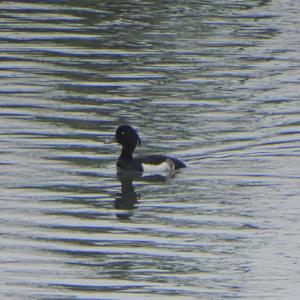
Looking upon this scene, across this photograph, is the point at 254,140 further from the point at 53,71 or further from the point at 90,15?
the point at 90,15

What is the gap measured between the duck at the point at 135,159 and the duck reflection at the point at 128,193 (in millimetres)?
102

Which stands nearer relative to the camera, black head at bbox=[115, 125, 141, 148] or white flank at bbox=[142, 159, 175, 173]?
white flank at bbox=[142, 159, 175, 173]

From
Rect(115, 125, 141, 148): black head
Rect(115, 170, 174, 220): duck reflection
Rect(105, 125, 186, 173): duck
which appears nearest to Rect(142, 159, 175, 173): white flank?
Rect(105, 125, 186, 173): duck

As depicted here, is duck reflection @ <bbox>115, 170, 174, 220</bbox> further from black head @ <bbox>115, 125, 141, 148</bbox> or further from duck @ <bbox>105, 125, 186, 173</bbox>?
black head @ <bbox>115, 125, 141, 148</bbox>

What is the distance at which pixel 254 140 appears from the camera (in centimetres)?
2103

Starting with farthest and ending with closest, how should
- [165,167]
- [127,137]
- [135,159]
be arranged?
1. [127,137]
2. [135,159]
3. [165,167]

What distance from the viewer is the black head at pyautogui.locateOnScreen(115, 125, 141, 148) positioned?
19.9 m

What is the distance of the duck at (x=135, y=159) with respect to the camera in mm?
19094

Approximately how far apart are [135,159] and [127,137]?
349 mm

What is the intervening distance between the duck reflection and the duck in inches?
4.0

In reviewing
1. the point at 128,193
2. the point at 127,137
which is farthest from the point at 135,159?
the point at 128,193

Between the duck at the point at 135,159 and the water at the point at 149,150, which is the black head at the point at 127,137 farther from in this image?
the water at the point at 149,150

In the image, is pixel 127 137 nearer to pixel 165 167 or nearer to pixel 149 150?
pixel 165 167

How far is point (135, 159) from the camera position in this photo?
1978 centimetres
